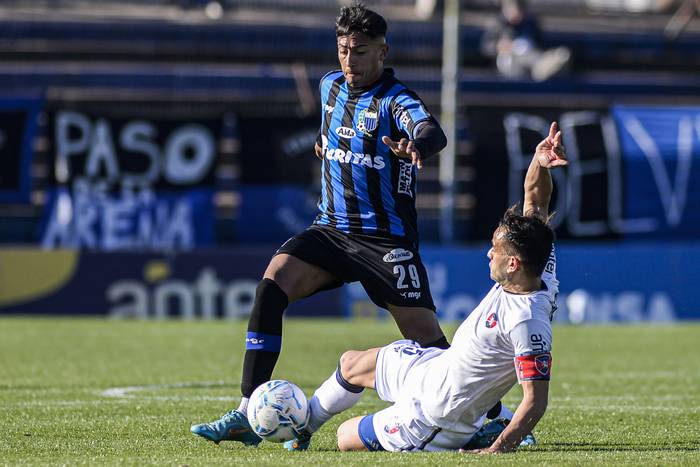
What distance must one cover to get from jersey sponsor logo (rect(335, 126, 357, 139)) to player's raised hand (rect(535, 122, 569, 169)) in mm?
1019

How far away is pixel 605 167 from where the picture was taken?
819 inches

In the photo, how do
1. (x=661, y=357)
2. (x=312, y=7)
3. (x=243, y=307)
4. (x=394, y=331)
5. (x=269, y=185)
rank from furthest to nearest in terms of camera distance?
(x=312, y=7), (x=269, y=185), (x=243, y=307), (x=394, y=331), (x=661, y=357)

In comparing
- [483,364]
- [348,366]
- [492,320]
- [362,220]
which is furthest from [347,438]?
[362,220]

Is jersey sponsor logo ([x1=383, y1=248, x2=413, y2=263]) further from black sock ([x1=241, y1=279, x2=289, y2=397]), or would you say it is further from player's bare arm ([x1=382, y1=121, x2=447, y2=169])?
player's bare arm ([x1=382, y1=121, x2=447, y2=169])

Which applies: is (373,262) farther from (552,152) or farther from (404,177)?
(552,152)

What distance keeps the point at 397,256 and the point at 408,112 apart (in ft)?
2.54

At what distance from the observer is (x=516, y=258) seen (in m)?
6.09

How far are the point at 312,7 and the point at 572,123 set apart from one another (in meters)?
7.07

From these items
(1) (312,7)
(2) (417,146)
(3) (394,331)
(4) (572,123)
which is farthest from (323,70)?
(2) (417,146)

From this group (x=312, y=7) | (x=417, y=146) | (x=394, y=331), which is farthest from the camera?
(x=312, y=7)

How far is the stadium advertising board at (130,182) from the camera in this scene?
19703 millimetres

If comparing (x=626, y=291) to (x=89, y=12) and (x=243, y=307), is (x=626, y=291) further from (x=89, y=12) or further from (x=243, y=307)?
(x=89, y=12)

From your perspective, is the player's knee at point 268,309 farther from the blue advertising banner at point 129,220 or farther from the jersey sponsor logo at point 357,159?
the blue advertising banner at point 129,220

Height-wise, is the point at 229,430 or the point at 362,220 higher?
the point at 362,220
